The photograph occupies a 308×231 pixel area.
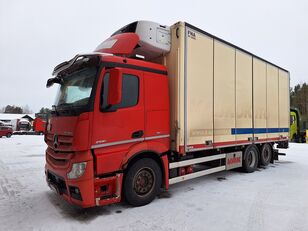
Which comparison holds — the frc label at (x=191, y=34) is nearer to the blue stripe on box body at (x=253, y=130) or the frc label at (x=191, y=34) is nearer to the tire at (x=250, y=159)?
the blue stripe on box body at (x=253, y=130)

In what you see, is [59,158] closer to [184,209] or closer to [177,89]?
[184,209]

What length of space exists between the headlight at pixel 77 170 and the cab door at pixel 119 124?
23cm

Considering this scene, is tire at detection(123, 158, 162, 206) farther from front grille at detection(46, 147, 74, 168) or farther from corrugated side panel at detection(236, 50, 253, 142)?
corrugated side panel at detection(236, 50, 253, 142)

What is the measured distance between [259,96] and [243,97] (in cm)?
114

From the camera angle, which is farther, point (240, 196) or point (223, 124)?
point (223, 124)

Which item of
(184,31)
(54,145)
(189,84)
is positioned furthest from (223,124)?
(54,145)

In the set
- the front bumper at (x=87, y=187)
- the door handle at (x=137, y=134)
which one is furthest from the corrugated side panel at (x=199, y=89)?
the front bumper at (x=87, y=187)

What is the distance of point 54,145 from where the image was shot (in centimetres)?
443

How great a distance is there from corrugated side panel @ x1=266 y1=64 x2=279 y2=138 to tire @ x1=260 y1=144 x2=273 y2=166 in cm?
48

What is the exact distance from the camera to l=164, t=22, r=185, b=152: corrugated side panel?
16.4ft

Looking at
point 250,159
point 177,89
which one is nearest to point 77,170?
point 177,89

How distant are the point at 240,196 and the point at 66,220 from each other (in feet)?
11.8

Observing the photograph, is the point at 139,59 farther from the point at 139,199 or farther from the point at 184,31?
the point at 139,199

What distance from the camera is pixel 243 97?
6969 mm
